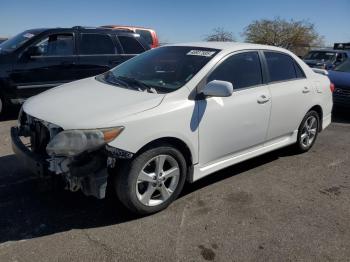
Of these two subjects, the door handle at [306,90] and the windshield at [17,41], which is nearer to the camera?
A: the door handle at [306,90]

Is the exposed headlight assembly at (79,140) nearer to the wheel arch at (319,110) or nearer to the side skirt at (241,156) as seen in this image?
the side skirt at (241,156)

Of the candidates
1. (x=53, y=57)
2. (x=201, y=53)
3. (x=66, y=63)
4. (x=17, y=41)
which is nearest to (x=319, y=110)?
(x=201, y=53)

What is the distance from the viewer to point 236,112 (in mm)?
4027

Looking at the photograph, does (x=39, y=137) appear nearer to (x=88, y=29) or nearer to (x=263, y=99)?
(x=263, y=99)

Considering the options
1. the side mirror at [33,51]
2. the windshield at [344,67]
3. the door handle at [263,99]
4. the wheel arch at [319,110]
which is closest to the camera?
the door handle at [263,99]

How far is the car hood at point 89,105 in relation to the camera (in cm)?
317

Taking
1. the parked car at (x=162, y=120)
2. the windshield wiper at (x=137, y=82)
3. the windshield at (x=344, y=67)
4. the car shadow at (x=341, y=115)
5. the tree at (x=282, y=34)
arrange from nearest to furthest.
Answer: the parked car at (x=162, y=120) < the windshield wiper at (x=137, y=82) < the car shadow at (x=341, y=115) < the windshield at (x=344, y=67) < the tree at (x=282, y=34)

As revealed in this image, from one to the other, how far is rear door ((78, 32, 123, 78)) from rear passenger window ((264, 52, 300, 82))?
158 inches

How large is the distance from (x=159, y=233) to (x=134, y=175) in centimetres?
54

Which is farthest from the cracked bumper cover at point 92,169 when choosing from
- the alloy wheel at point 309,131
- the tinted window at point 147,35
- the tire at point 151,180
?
the tinted window at point 147,35

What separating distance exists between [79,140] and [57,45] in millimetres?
4835

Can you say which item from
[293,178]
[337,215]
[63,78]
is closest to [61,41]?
[63,78]

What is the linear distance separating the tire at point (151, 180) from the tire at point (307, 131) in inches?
92.5

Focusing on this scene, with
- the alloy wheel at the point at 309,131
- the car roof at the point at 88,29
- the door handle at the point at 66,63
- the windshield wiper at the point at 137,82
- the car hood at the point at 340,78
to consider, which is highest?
the car roof at the point at 88,29
